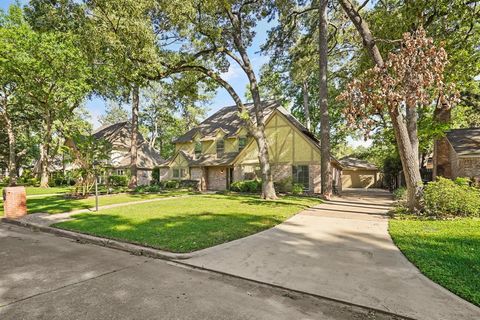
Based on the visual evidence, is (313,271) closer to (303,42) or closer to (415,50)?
(415,50)

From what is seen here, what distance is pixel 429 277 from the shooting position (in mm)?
4465

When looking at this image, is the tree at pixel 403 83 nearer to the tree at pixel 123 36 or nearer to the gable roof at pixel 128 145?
the tree at pixel 123 36

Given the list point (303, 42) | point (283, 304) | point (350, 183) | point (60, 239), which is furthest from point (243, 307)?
point (350, 183)

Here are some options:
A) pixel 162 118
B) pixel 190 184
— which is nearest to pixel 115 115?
pixel 162 118

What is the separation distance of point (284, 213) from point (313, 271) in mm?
6205

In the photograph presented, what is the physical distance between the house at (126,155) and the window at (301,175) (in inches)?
765

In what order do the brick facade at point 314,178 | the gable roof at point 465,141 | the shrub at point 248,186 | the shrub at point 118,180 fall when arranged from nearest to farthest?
the gable roof at point 465,141 → the brick facade at point 314,178 → the shrub at point 248,186 → the shrub at point 118,180

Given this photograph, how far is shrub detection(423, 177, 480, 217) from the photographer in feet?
30.8

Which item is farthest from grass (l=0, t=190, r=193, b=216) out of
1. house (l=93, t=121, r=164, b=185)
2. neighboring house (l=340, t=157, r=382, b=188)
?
neighboring house (l=340, t=157, r=382, b=188)

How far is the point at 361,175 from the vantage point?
36312 millimetres

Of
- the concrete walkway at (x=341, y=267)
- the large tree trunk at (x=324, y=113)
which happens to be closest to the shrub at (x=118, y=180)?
the large tree trunk at (x=324, y=113)

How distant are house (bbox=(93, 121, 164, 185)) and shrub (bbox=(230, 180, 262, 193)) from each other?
1504cm

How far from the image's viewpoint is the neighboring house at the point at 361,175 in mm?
35156

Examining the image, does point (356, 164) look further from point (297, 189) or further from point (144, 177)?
point (144, 177)
